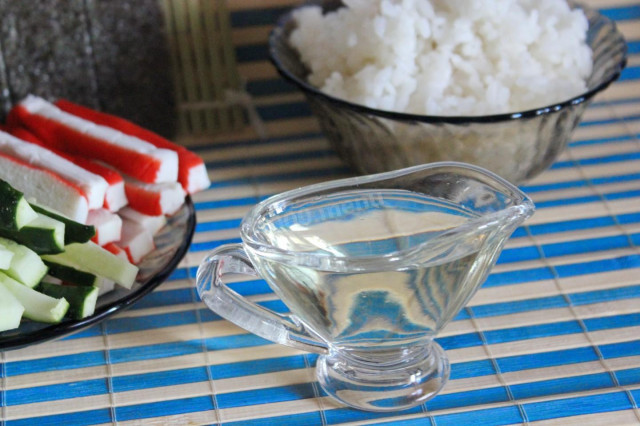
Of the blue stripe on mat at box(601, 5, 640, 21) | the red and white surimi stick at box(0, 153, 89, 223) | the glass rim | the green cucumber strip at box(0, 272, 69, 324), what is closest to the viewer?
the glass rim

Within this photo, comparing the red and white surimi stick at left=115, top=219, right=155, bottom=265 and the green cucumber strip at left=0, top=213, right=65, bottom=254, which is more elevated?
the green cucumber strip at left=0, top=213, right=65, bottom=254

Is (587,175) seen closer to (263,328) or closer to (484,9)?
(484,9)

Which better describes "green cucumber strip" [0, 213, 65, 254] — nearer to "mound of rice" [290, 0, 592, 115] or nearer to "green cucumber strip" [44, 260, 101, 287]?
"green cucumber strip" [44, 260, 101, 287]

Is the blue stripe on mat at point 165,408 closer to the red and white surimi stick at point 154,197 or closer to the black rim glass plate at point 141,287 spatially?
the black rim glass plate at point 141,287

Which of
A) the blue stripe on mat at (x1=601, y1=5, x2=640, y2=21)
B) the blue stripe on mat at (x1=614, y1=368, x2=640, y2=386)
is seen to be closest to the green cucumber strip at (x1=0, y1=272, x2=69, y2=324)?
the blue stripe on mat at (x1=614, y1=368, x2=640, y2=386)

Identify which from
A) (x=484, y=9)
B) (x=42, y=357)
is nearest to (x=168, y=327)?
(x=42, y=357)

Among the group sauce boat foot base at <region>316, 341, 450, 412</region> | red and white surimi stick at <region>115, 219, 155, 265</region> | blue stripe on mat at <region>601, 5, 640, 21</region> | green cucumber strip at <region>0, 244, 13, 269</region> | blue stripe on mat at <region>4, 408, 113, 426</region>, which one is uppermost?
green cucumber strip at <region>0, 244, 13, 269</region>

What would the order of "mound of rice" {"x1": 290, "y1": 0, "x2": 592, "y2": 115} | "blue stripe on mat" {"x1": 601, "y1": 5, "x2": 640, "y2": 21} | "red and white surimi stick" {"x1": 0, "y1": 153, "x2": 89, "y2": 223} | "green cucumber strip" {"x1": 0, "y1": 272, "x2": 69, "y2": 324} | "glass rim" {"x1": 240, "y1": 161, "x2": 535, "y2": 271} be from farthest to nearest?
"blue stripe on mat" {"x1": 601, "y1": 5, "x2": 640, "y2": 21} < "mound of rice" {"x1": 290, "y1": 0, "x2": 592, "y2": 115} < "red and white surimi stick" {"x1": 0, "y1": 153, "x2": 89, "y2": 223} < "green cucumber strip" {"x1": 0, "y1": 272, "x2": 69, "y2": 324} < "glass rim" {"x1": 240, "y1": 161, "x2": 535, "y2": 271}

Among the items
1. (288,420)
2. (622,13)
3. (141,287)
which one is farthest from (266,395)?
(622,13)
